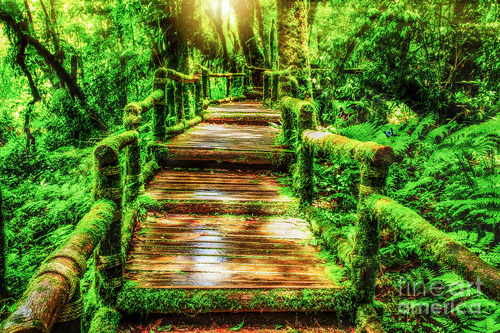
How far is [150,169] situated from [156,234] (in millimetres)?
1560

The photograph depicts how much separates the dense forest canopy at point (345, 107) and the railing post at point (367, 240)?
436mm

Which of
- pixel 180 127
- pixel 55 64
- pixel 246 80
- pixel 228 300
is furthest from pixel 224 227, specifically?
pixel 246 80

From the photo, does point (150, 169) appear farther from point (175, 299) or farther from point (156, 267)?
point (175, 299)

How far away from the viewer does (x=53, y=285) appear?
1172 mm

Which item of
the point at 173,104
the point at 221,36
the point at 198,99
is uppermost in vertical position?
the point at 221,36

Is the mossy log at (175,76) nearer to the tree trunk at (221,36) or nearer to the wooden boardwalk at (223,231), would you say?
the wooden boardwalk at (223,231)

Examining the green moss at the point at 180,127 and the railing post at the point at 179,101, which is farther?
the railing post at the point at 179,101

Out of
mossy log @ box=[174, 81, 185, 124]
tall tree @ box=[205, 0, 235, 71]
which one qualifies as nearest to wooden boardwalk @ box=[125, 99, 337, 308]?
mossy log @ box=[174, 81, 185, 124]

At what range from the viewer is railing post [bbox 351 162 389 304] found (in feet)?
7.72

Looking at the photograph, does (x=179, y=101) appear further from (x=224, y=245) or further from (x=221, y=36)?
(x=221, y=36)

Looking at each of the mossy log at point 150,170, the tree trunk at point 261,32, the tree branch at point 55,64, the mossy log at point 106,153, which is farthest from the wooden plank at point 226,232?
the tree trunk at point 261,32

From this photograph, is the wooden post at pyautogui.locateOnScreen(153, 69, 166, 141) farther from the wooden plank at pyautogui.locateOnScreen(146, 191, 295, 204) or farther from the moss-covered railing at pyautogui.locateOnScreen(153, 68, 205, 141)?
the wooden plank at pyautogui.locateOnScreen(146, 191, 295, 204)

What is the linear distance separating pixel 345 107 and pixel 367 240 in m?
5.76

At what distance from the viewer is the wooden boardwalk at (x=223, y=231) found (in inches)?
106
